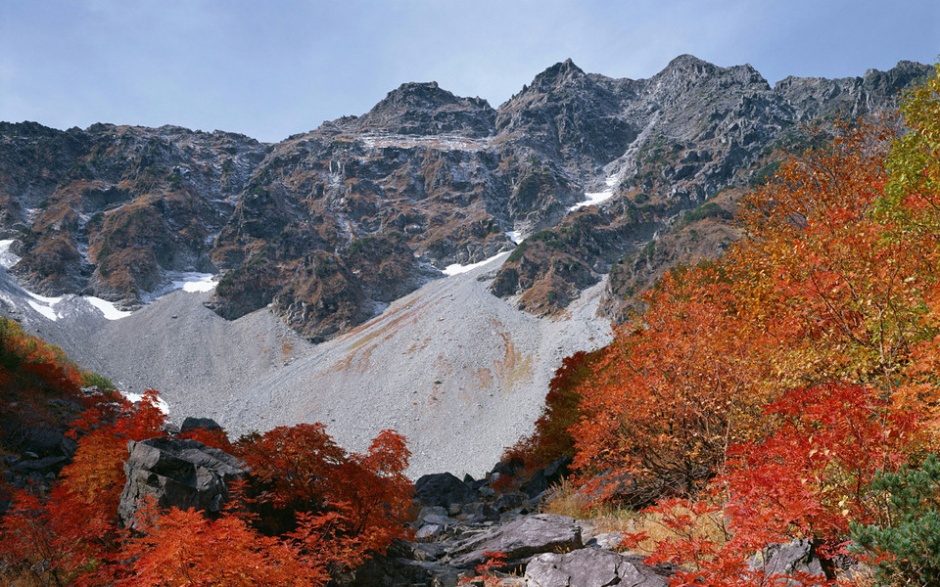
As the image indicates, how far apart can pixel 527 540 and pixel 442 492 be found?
2096cm

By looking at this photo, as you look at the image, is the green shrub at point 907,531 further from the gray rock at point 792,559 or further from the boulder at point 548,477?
the boulder at point 548,477

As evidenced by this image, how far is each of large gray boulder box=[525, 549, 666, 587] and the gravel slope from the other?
152ft

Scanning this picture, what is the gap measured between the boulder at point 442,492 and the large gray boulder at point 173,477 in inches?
724

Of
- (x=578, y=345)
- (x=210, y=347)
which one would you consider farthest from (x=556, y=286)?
(x=210, y=347)

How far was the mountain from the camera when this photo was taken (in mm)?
82812

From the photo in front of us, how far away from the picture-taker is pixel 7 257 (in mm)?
134250

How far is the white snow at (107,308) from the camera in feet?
393

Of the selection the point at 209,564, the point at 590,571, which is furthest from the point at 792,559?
the point at 209,564

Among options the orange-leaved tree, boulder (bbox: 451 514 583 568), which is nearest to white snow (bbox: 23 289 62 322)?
the orange-leaved tree

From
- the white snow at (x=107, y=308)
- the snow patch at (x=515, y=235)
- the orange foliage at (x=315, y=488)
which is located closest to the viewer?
the orange foliage at (x=315, y=488)

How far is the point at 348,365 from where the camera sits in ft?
301

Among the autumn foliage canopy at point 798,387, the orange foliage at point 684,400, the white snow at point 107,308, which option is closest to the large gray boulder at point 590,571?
the autumn foliage canopy at point 798,387

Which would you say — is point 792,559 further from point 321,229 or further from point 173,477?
point 321,229

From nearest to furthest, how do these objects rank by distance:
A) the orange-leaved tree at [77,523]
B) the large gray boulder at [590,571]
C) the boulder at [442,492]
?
1. the large gray boulder at [590,571]
2. the orange-leaved tree at [77,523]
3. the boulder at [442,492]
